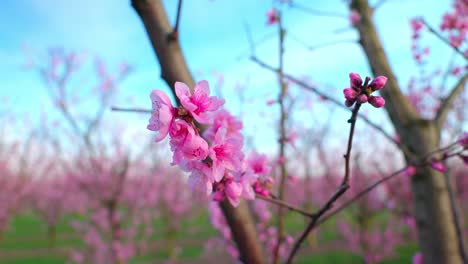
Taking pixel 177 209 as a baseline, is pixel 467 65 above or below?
below

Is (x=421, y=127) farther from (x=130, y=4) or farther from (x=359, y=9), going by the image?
(x=130, y=4)

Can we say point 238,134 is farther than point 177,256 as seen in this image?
No

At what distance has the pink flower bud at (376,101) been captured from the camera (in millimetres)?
709

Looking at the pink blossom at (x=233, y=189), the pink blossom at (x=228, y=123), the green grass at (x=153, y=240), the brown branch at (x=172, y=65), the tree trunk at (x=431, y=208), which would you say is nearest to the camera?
the pink blossom at (x=233, y=189)

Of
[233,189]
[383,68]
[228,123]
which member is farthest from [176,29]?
[383,68]

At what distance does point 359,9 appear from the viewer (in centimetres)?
251

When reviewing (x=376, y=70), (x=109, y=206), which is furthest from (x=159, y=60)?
(x=109, y=206)

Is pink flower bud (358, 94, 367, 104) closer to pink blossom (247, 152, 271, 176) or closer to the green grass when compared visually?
pink blossom (247, 152, 271, 176)

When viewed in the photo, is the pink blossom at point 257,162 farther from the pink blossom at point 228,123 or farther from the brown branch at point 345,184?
the brown branch at point 345,184

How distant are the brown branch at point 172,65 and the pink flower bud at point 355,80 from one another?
0.60 metres

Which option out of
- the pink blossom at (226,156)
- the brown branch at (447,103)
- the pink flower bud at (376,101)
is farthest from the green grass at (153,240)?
the pink flower bud at (376,101)

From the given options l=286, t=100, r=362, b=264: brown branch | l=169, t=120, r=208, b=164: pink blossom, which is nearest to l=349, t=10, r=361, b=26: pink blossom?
l=286, t=100, r=362, b=264: brown branch

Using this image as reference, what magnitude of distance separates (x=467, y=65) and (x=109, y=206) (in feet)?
15.7

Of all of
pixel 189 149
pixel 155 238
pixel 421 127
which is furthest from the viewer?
pixel 155 238
